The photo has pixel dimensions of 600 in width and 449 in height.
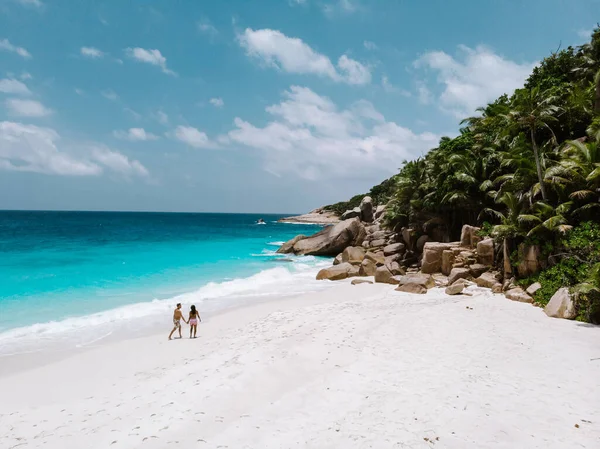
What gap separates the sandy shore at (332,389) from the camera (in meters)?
5.50

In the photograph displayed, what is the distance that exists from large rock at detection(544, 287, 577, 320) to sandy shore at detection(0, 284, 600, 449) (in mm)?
435

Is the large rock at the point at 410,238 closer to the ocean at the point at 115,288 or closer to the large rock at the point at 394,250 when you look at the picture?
the large rock at the point at 394,250

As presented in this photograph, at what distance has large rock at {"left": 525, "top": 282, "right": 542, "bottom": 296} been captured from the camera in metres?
13.4

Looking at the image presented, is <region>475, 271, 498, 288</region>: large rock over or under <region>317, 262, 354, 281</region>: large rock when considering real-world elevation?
over

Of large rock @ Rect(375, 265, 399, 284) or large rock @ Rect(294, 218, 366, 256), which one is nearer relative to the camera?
large rock @ Rect(375, 265, 399, 284)

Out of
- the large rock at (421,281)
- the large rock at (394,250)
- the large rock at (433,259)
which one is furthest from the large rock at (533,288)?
the large rock at (394,250)

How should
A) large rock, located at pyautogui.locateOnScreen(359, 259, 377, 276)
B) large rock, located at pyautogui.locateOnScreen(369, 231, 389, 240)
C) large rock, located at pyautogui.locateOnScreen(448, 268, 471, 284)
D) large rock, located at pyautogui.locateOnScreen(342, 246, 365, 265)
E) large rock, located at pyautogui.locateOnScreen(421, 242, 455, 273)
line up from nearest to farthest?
large rock, located at pyautogui.locateOnScreen(448, 268, 471, 284), large rock, located at pyautogui.locateOnScreen(421, 242, 455, 273), large rock, located at pyautogui.locateOnScreen(359, 259, 377, 276), large rock, located at pyautogui.locateOnScreen(342, 246, 365, 265), large rock, located at pyautogui.locateOnScreen(369, 231, 389, 240)

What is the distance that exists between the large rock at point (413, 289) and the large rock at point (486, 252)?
14.0 feet

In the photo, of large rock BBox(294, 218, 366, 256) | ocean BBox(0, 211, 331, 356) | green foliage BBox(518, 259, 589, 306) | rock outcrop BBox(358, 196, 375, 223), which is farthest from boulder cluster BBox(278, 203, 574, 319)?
rock outcrop BBox(358, 196, 375, 223)

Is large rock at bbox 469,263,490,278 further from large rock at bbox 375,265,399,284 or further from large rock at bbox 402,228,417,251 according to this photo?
large rock at bbox 402,228,417,251

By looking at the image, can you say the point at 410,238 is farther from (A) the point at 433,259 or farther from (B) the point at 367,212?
(B) the point at 367,212

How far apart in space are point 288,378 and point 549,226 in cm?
1188

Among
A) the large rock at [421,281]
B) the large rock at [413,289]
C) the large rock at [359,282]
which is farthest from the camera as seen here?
the large rock at [359,282]

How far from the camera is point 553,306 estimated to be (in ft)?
37.6
